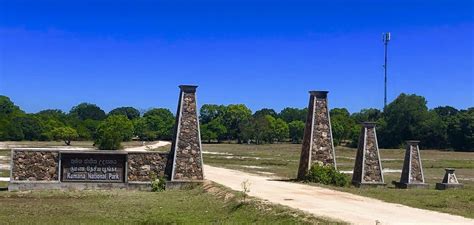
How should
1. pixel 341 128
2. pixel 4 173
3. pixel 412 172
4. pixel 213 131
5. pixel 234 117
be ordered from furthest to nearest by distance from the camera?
pixel 234 117, pixel 213 131, pixel 341 128, pixel 4 173, pixel 412 172

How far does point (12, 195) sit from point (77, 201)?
374cm

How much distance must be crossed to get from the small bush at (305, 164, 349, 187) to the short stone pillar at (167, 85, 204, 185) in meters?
5.52

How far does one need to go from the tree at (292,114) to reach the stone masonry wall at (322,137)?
131m

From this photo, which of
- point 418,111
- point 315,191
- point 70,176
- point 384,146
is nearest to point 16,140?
point 384,146

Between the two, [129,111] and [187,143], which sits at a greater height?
[129,111]

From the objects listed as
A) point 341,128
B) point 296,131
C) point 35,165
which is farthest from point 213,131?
point 35,165

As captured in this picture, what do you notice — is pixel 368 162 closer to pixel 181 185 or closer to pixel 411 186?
pixel 411 186

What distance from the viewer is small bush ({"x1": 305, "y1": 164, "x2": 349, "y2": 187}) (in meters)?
28.5

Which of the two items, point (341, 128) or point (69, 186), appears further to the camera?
point (341, 128)

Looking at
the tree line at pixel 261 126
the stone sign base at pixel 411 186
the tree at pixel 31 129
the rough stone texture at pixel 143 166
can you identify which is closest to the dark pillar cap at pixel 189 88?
the rough stone texture at pixel 143 166

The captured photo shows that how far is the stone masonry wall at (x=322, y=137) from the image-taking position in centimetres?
2964

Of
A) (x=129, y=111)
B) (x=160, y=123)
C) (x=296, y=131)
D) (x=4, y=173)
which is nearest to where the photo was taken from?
(x=4, y=173)

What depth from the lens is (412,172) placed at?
1205 inches

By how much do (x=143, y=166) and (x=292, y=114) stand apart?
141 meters
